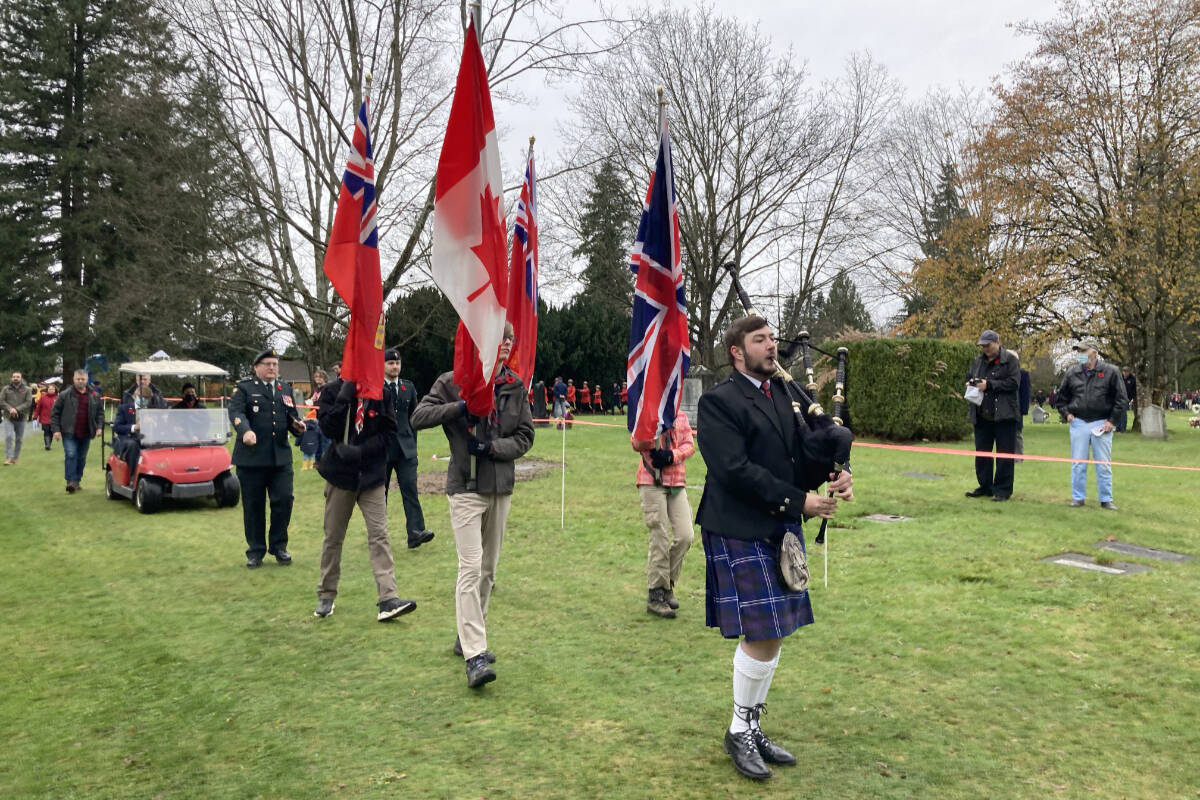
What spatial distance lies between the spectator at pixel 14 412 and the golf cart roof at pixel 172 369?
22.5 feet

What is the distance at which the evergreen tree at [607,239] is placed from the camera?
26.9m

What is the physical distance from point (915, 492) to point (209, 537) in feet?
31.1

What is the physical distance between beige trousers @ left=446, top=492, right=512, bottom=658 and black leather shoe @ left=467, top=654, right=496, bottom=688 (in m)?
0.05

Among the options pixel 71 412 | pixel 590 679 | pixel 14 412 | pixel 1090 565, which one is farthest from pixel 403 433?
pixel 14 412

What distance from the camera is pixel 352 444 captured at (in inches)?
251

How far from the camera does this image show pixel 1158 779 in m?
3.51

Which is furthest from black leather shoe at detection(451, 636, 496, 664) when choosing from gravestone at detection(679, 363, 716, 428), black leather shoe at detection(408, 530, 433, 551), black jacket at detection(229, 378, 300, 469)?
gravestone at detection(679, 363, 716, 428)

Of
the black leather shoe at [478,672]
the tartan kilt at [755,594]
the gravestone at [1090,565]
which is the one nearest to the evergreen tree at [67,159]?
the black leather shoe at [478,672]

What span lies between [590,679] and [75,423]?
1279 centimetres

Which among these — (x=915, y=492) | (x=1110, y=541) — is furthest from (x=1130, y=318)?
(x=1110, y=541)

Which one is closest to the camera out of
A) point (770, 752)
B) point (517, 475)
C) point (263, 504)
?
point (770, 752)

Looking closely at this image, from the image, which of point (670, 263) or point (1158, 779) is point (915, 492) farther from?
point (1158, 779)

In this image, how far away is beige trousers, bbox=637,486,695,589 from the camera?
6195 millimetres

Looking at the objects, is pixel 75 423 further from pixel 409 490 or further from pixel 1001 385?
pixel 1001 385
